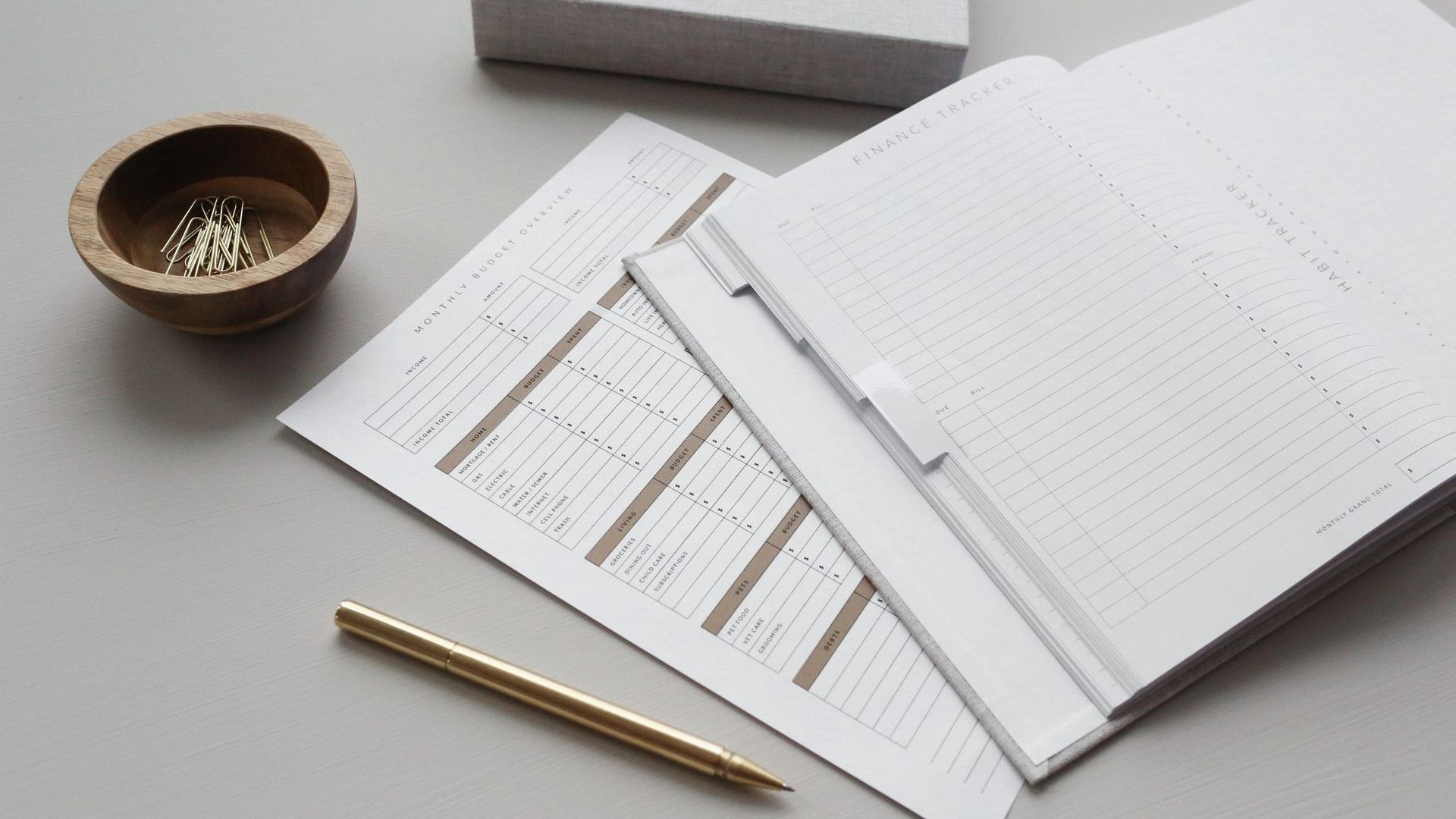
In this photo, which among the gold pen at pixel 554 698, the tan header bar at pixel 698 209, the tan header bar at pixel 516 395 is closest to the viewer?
the gold pen at pixel 554 698

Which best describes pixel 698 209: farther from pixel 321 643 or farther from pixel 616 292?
pixel 321 643

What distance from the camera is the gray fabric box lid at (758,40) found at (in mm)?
737

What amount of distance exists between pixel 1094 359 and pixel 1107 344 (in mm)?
13

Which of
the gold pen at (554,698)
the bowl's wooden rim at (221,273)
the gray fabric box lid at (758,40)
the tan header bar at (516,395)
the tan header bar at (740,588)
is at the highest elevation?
the gray fabric box lid at (758,40)

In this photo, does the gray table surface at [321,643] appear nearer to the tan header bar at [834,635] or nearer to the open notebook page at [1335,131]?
the tan header bar at [834,635]

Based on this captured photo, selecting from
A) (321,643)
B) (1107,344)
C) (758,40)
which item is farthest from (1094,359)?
(321,643)

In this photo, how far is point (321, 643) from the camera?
532mm

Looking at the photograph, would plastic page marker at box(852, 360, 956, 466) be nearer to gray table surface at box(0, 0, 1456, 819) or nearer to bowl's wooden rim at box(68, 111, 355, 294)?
gray table surface at box(0, 0, 1456, 819)

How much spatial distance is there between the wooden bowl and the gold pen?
0.17 metres

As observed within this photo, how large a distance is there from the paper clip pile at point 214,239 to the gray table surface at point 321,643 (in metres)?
0.04

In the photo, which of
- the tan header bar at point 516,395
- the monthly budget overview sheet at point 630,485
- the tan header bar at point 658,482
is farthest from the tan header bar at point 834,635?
the tan header bar at point 516,395

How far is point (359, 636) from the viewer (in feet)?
1.75

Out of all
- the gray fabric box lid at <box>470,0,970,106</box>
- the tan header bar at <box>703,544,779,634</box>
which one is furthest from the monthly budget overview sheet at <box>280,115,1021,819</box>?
the gray fabric box lid at <box>470,0,970,106</box>

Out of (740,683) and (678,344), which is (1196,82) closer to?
(678,344)
